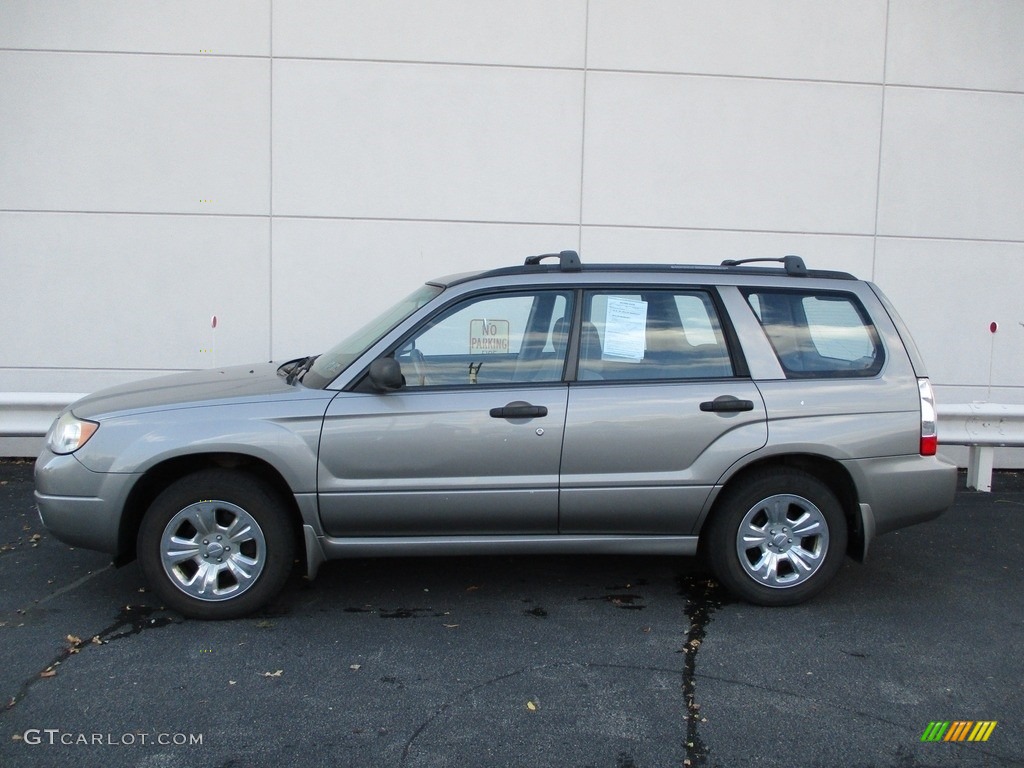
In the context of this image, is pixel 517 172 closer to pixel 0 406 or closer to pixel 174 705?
pixel 0 406

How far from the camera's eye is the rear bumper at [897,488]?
496 centimetres

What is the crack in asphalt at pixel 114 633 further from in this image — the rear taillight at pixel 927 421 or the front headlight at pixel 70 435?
the rear taillight at pixel 927 421

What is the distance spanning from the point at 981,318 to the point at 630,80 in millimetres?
4202

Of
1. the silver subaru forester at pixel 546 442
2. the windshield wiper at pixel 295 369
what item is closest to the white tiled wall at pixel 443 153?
the windshield wiper at pixel 295 369

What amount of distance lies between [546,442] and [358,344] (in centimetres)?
123

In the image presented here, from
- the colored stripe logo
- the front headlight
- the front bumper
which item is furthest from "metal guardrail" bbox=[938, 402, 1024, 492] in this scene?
the front headlight

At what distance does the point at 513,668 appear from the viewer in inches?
168

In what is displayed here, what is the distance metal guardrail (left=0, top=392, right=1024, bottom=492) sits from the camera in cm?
775

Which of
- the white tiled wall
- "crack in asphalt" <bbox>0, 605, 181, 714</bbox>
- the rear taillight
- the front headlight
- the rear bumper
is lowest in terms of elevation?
"crack in asphalt" <bbox>0, 605, 181, 714</bbox>

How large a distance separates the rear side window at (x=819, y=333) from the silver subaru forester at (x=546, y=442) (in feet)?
0.04

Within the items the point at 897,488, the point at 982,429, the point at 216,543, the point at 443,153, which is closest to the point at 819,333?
the point at 897,488

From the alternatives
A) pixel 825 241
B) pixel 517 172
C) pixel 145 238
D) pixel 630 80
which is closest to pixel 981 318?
pixel 825 241

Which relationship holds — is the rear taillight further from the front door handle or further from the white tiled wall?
the white tiled wall

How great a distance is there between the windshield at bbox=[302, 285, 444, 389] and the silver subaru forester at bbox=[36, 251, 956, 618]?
2 cm
